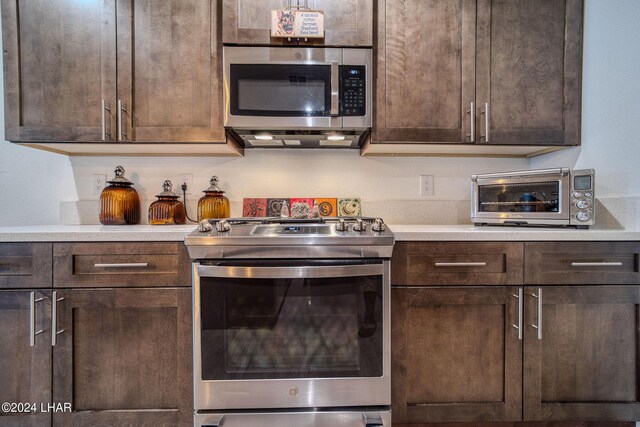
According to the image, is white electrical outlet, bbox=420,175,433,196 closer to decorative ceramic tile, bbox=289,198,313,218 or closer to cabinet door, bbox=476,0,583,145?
cabinet door, bbox=476,0,583,145

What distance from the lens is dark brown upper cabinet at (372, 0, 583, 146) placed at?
4.82 feet

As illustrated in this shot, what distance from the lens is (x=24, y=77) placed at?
4.66 ft

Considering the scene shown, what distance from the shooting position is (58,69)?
1.43 metres

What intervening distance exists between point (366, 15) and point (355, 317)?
1292mm

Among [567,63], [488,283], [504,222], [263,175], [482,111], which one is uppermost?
[567,63]

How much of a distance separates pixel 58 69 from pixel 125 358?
1.28 metres

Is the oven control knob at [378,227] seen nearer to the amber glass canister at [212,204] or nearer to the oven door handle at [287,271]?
the oven door handle at [287,271]

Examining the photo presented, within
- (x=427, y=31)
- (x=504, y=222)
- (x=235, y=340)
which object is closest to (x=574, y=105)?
(x=504, y=222)

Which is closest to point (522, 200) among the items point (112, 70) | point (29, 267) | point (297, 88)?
point (297, 88)

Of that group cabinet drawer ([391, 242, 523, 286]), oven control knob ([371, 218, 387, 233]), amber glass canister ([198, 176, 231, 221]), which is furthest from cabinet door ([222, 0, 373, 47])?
cabinet drawer ([391, 242, 523, 286])

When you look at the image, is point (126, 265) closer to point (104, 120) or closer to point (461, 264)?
point (104, 120)

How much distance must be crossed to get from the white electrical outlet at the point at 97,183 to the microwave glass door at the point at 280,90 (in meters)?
0.92

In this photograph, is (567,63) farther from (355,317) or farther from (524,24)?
(355,317)

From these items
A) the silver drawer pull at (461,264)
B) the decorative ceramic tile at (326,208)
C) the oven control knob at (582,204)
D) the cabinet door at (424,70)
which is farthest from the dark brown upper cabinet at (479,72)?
the silver drawer pull at (461,264)
